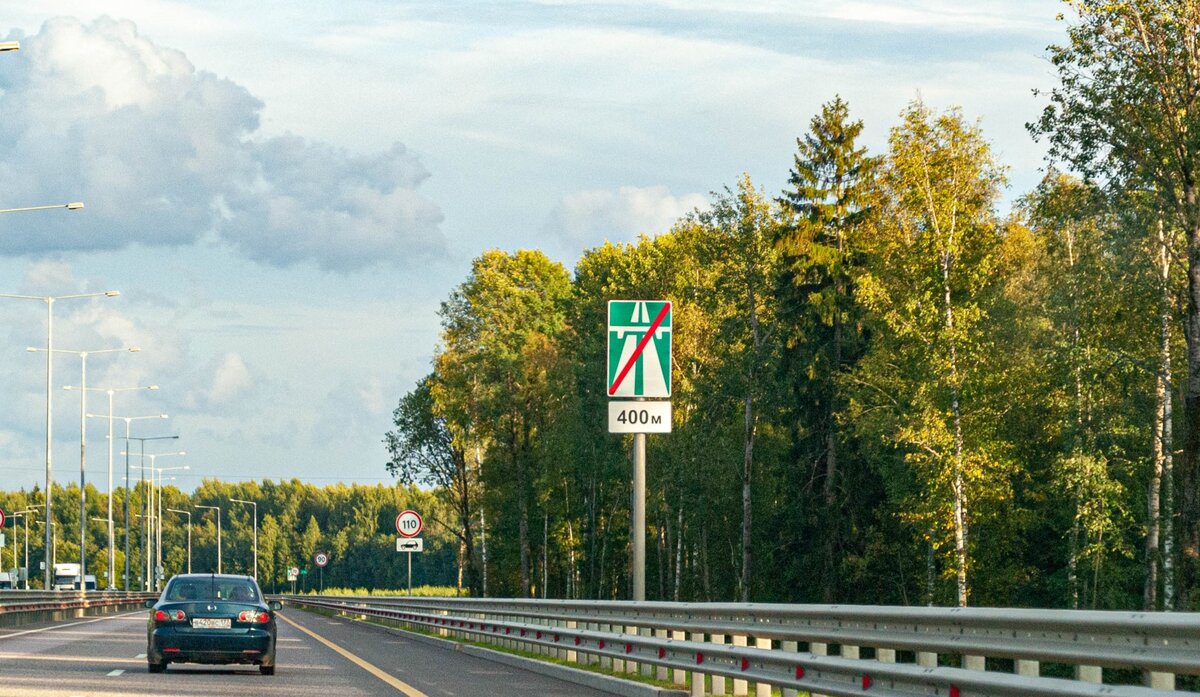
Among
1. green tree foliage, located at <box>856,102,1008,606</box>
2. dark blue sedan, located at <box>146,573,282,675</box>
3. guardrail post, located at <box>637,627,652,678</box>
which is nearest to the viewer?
guardrail post, located at <box>637,627,652,678</box>

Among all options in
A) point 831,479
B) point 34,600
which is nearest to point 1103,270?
point 831,479

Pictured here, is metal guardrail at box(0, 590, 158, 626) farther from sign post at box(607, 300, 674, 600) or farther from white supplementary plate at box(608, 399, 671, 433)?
white supplementary plate at box(608, 399, 671, 433)

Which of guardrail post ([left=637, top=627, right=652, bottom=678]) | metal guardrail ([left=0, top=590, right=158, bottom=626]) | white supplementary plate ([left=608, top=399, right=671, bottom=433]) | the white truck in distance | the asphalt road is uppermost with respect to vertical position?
white supplementary plate ([left=608, top=399, right=671, bottom=433])

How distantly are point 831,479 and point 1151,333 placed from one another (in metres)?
14.3

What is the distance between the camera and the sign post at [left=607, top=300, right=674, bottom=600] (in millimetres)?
20984

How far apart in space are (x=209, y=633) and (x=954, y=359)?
3307cm

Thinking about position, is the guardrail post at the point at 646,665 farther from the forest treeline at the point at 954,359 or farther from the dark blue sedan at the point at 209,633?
the forest treeline at the point at 954,359

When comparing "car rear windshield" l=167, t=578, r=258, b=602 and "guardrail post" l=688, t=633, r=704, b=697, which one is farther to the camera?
"car rear windshield" l=167, t=578, r=258, b=602

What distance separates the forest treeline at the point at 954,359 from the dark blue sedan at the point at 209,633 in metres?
25.1

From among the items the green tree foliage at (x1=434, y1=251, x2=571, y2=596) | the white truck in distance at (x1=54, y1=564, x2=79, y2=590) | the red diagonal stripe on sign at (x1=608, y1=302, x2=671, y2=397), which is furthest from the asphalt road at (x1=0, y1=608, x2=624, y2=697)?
the white truck in distance at (x1=54, y1=564, x2=79, y2=590)

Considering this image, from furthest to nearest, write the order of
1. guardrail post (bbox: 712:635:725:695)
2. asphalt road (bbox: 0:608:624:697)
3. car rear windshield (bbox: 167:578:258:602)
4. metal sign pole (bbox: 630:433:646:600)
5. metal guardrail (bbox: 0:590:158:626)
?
metal guardrail (bbox: 0:590:158:626) → car rear windshield (bbox: 167:578:258:602) → metal sign pole (bbox: 630:433:646:600) → asphalt road (bbox: 0:608:624:697) → guardrail post (bbox: 712:635:725:695)

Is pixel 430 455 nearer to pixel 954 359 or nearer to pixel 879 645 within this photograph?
pixel 954 359

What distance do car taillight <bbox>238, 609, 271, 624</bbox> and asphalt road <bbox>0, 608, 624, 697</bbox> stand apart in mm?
697

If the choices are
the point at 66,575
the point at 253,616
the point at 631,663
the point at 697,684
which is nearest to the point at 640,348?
the point at 631,663
